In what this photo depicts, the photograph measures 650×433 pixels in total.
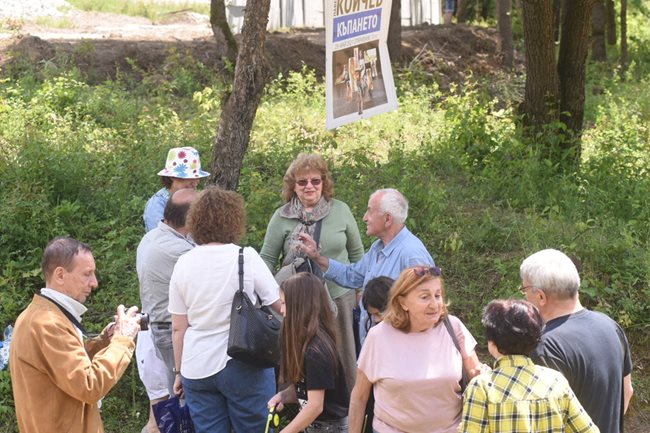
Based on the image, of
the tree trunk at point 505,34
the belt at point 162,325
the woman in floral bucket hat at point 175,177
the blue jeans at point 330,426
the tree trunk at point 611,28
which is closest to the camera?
the blue jeans at point 330,426

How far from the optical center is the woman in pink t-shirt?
169 inches

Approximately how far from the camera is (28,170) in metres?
9.14

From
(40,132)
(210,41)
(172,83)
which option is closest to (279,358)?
(40,132)

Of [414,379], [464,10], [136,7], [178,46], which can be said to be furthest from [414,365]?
[464,10]

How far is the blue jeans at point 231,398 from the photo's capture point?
5031 millimetres

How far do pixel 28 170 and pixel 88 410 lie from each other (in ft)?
17.4

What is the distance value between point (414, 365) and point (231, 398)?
1.25 metres

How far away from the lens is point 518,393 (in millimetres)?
3775

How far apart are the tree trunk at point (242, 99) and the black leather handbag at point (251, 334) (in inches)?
139

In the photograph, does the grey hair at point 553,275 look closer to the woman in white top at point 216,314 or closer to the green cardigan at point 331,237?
the woman in white top at point 216,314

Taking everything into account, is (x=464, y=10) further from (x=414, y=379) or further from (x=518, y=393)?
(x=518, y=393)

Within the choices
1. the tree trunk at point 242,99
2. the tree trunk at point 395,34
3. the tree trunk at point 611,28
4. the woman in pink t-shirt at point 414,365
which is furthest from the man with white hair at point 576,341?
the tree trunk at point 611,28

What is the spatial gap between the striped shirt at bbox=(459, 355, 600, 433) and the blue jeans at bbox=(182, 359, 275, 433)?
1581 millimetres

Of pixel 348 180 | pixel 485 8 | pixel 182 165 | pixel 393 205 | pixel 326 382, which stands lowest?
pixel 326 382
